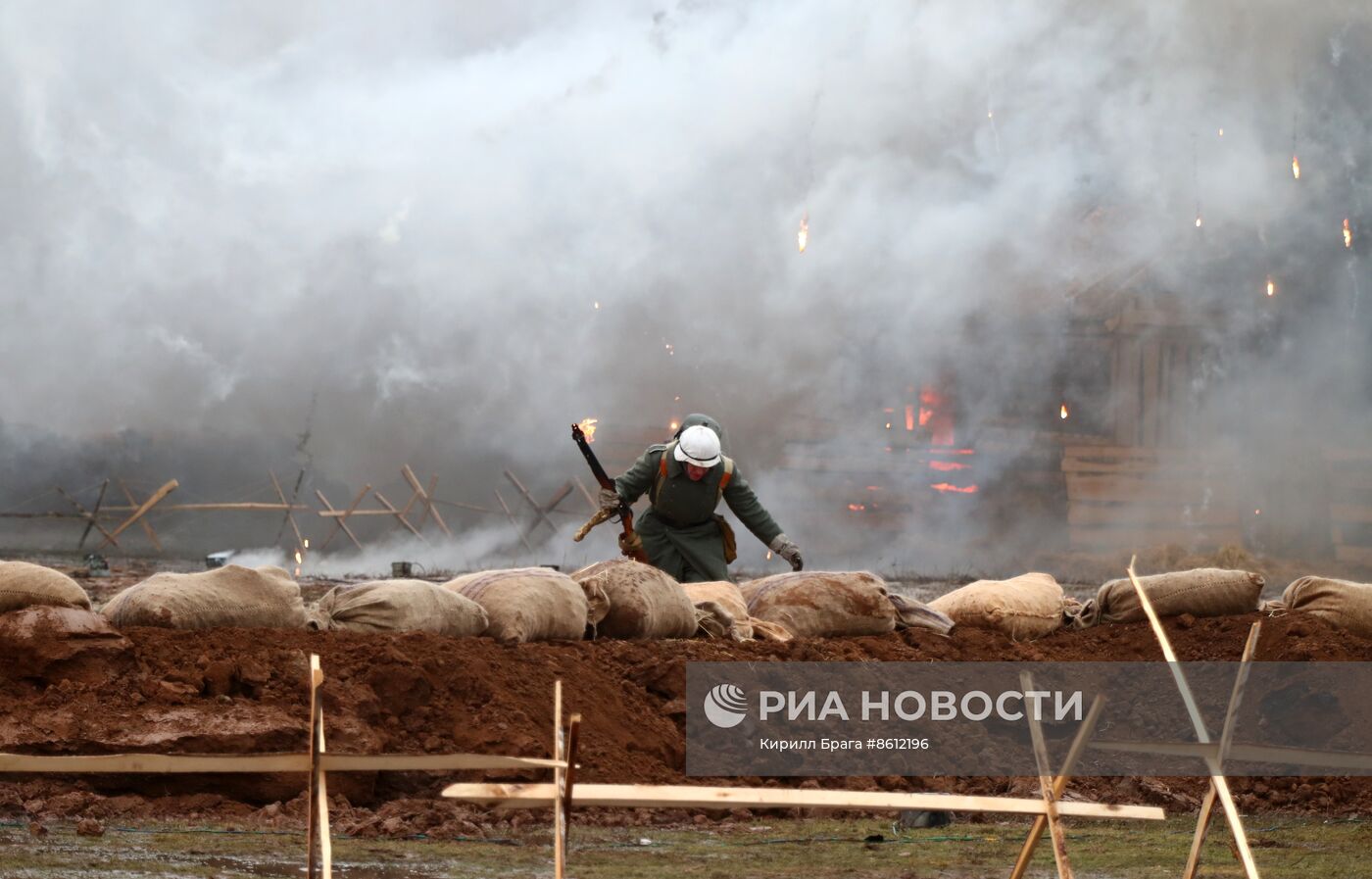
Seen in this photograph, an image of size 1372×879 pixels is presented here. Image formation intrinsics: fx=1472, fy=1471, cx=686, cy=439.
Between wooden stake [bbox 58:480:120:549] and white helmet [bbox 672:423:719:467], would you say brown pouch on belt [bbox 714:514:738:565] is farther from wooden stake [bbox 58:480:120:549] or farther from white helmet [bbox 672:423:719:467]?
wooden stake [bbox 58:480:120:549]

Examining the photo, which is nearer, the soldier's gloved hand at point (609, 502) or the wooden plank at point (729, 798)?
the wooden plank at point (729, 798)

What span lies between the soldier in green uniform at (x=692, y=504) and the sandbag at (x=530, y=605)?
167 centimetres

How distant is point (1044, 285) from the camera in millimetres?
21344

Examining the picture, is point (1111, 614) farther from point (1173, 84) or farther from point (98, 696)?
point (1173, 84)

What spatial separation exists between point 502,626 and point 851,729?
1755 mm

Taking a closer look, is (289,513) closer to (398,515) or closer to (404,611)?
(398,515)

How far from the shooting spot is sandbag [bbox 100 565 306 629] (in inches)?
258

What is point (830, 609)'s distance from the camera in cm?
832

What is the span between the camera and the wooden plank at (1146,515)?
65.6ft

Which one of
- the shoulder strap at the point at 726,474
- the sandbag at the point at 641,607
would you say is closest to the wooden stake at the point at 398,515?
the shoulder strap at the point at 726,474

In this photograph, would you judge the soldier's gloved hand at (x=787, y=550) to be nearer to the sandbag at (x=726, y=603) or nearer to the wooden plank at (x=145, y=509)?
the sandbag at (x=726, y=603)

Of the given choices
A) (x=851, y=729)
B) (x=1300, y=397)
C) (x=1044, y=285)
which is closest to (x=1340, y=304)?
(x=1300, y=397)

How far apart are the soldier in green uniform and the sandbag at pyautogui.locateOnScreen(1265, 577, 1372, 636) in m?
2.88

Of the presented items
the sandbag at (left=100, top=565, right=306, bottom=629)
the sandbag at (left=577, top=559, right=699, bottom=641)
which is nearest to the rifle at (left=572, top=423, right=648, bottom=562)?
the sandbag at (left=577, top=559, right=699, bottom=641)
